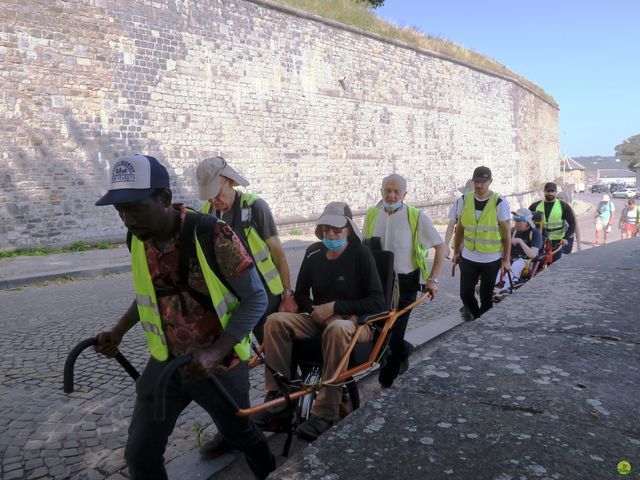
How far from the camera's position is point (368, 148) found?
20625mm

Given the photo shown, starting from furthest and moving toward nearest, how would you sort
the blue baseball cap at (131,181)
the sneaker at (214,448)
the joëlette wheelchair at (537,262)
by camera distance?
the joëlette wheelchair at (537,262), the sneaker at (214,448), the blue baseball cap at (131,181)

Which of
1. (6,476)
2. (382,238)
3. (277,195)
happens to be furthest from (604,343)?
(277,195)

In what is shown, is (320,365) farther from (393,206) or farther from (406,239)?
(393,206)

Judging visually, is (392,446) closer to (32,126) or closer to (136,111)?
(32,126)

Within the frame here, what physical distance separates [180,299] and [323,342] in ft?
4.00

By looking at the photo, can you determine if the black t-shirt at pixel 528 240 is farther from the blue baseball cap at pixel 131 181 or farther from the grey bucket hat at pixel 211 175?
the blue baseball cap at pixel 131 181

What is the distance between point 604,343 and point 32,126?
12.7m

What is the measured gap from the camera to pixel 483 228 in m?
5.49

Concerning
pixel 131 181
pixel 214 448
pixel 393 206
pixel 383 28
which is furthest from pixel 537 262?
pixel 383 28

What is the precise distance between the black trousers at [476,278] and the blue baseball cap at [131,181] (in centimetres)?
420

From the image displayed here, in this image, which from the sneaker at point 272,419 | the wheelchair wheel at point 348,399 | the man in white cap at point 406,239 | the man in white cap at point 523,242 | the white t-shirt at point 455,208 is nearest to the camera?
the sneaker at point 272,419

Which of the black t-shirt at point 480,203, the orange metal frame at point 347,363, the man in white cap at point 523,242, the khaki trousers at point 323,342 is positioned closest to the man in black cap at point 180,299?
the orange metal frame at point 347,363

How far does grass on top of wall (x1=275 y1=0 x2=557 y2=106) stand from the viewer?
1891 centimetres

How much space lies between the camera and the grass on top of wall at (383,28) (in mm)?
18911
